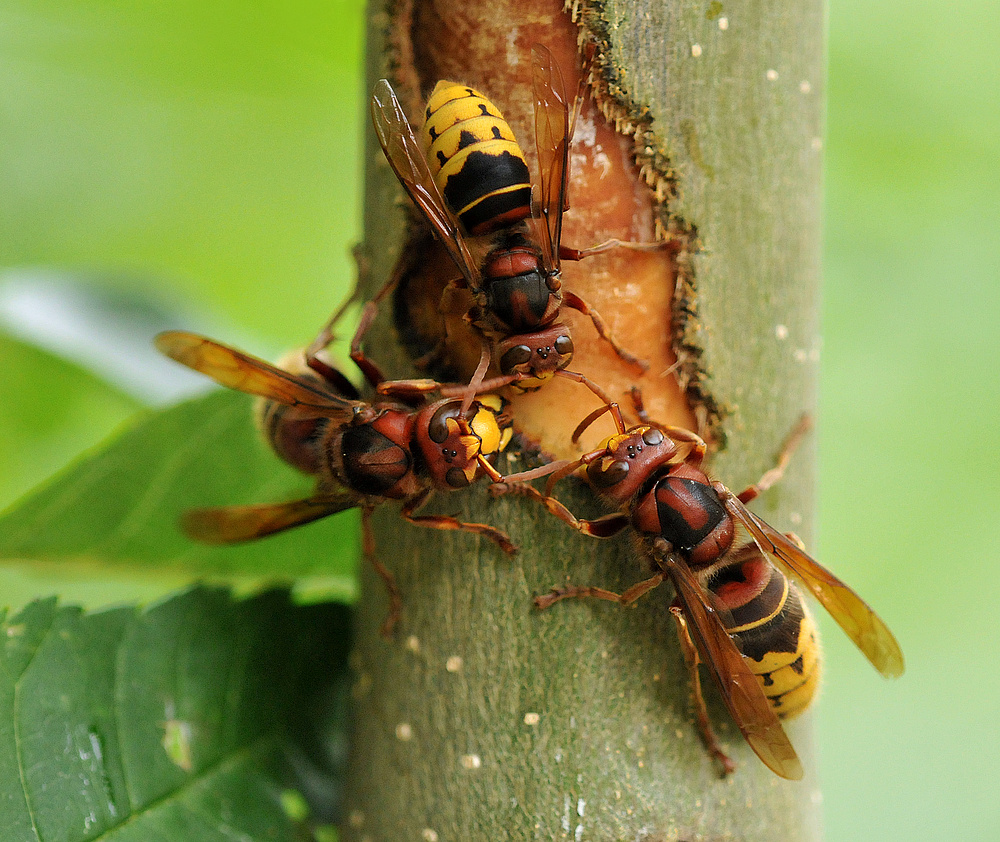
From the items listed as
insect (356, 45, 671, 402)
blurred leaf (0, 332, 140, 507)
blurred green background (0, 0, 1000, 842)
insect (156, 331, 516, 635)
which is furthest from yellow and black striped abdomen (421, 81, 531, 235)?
blurred green background (0, 0, 1000, 842)

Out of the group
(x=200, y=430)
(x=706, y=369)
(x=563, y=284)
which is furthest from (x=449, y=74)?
(x=200, y=430)

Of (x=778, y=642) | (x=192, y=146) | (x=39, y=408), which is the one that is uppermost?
(x=192, y=146)

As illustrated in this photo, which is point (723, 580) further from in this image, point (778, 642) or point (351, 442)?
point (351, 442)

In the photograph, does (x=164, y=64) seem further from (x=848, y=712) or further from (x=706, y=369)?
(x=848, y=712)

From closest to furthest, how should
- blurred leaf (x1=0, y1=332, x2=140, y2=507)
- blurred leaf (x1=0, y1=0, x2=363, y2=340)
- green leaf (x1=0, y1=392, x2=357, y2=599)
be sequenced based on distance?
green leaf (x1=0, y1=392, x2=357, y2=599), blurred leaf (x1=0, y1=332, x2=140, y2=507), blurred leaf (x1=0, y1=0, x2=363, y2=340)

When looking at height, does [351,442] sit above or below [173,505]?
above

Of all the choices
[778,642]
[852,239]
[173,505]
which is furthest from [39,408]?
[852,239]

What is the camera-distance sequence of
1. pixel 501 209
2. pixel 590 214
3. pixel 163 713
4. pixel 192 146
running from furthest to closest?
1. pixel 192 146
2. pixel 163 713
3. pixel 501 209
4. pixel 590 214

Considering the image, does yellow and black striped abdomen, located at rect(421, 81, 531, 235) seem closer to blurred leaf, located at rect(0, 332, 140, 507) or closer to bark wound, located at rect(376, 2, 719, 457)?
bark wound, located at rect(376, 2, 719, 457)
